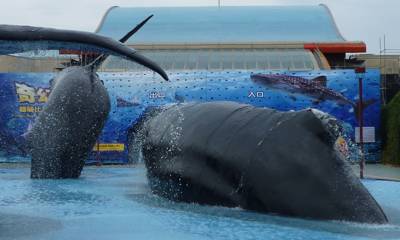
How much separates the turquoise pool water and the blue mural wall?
1395cm

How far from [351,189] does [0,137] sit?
1934 centimetres

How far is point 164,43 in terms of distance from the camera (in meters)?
35.3

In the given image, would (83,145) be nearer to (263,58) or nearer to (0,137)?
(0,137)

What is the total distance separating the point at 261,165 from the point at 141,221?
1897 millimetres

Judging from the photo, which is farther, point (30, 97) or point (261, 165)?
point (30, 97)

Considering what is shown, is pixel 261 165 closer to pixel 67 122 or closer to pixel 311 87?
pixel 67 122

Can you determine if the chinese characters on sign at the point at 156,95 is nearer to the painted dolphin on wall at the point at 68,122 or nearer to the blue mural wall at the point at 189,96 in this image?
the blue mural wall at the point at 189,96

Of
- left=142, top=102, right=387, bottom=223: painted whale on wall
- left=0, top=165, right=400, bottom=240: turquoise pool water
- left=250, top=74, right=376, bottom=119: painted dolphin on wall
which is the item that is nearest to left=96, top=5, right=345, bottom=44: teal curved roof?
left=250, top=74, right=376, bottom=119: painted dolphin on wall

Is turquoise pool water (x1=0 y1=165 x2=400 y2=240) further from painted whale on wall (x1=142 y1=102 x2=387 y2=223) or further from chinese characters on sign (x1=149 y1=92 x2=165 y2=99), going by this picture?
chinese characters on sign (x1=149 y1=92 x2=165 y2=99)

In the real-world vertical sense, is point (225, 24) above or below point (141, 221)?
above

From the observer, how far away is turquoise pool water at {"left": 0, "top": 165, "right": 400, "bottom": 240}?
6863 mm

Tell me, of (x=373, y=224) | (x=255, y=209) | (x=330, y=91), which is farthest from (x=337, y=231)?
(x=330, y=91)

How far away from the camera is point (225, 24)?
4172cm

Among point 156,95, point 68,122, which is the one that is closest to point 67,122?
point 68,122
